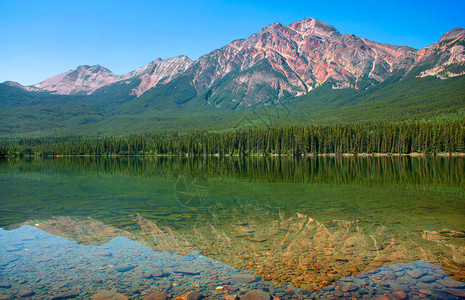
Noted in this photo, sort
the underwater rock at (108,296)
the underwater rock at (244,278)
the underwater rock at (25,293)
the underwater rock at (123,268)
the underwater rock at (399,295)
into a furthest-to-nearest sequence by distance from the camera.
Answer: the underwater rock at (123,268), the underwater rock at (244,278), the underwater rock at (25,293), the underwater rock at (108,296), the underwater rock at (399,295)

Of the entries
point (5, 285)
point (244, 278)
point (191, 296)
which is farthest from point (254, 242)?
point (5, 285)

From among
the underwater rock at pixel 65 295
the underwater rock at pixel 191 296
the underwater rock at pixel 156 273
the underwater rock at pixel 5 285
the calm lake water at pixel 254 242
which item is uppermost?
the underwater rock at pixel 5 285

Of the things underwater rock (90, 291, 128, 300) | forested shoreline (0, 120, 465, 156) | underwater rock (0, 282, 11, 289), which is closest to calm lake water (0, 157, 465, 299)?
underwater rock (0, 282, 11, 289)

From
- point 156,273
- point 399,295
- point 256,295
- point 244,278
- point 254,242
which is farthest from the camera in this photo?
point 254,242

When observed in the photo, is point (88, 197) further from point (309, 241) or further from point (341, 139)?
point (341, 139)

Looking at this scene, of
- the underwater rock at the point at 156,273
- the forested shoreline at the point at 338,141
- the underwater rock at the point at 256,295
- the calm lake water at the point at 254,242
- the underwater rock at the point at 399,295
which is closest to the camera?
the underwater rock at the point at 399,295

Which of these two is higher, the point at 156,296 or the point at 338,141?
the point at 338,141

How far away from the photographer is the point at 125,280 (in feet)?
31.8

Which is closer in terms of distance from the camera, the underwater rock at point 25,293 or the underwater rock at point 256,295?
the underwater rock at point 256,295

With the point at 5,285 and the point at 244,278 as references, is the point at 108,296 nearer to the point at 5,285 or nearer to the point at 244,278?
the point at 5,285

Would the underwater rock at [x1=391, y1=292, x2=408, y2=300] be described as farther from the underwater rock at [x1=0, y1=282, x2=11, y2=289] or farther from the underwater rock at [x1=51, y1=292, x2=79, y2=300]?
the underwater rock at [x1=0, y1=282, x2=11, y2=289]

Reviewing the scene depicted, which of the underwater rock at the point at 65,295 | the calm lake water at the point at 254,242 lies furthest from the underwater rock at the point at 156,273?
the underwater rock at the point at 65,295

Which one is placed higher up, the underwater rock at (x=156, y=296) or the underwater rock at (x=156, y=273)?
the underwater rock at (x=156, y=296)

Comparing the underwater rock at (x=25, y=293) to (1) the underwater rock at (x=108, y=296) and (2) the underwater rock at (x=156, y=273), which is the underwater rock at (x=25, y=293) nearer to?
(1) the underwater rock at (x=108, y=296)
